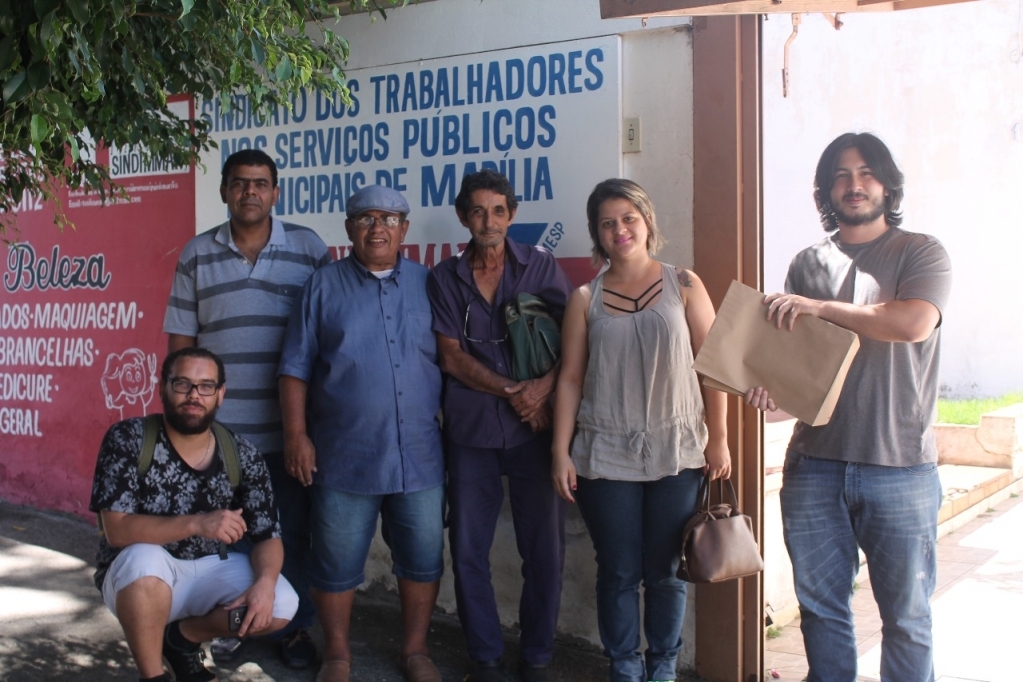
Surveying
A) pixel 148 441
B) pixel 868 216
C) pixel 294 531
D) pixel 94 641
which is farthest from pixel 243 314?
pixel 868 216

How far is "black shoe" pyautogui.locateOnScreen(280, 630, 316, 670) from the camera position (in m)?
4.16

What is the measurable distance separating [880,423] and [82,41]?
2.47 meters

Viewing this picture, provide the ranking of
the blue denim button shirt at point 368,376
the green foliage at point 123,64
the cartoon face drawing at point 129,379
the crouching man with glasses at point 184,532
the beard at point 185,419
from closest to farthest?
the green foliage at point 123,64
the crouching man with glasses at point 184,532
the beard at point 185,419
the blue denim button shirt at point 368,376
the cartoon face drawing at point 129,379

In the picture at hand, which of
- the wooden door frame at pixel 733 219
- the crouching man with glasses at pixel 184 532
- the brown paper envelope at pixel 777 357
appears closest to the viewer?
the brown paper envelope at pixel 777 357

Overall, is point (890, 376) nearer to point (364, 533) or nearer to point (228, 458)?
point (364, 533)

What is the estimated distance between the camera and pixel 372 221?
386 centimetres

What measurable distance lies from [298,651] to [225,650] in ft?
1.04

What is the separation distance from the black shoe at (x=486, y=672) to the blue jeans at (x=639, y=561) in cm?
53

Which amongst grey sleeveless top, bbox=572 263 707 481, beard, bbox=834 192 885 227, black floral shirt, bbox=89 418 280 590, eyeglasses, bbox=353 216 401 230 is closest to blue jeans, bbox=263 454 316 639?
black floral shirt, bbox=89 418 280 590

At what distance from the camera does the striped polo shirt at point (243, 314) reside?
411 cm

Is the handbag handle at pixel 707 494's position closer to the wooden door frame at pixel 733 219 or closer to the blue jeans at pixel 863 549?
the blue jeans at pixel 863 549

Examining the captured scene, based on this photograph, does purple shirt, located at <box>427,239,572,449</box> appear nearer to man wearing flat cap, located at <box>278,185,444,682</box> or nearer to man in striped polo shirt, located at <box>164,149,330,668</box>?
man wearing flat cap, located at <box>278,185,444,682</box>

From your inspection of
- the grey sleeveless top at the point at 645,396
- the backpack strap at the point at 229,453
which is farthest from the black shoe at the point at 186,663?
the grey sleeveless top at the point at 645,396

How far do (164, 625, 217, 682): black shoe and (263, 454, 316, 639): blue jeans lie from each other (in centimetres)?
56
